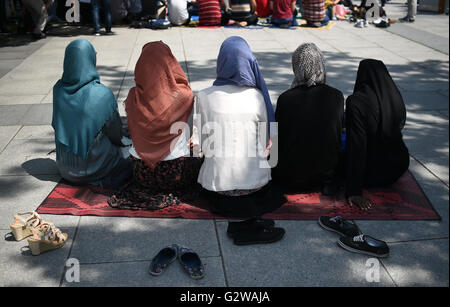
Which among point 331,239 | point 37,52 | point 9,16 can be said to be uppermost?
point 9,16

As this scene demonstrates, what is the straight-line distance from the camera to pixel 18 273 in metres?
3.25

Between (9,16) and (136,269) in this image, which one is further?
(9,16)

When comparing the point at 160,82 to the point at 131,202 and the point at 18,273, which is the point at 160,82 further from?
the point at 18,273

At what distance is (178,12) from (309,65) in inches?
345

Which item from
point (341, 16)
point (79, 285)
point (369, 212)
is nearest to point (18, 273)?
point (79, 285)

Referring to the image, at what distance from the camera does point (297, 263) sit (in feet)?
11.1

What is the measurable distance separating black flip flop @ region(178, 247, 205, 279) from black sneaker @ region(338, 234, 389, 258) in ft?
3.73

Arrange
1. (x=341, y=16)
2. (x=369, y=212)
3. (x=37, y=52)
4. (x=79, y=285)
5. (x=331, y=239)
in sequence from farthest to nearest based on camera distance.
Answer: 1. (x=341, y=16)
2. (x=37, y=52)
3. (x=369, y=212)
4. (x=331, y=239)
5. (x=79, y=285)

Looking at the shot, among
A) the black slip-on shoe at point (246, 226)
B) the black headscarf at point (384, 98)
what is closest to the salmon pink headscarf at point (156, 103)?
the black slip-on shoe at point (246, 226)

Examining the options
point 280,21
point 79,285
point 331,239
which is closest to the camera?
point 79,285

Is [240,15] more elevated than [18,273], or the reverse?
[240,15]

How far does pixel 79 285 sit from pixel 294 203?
2.00 meters

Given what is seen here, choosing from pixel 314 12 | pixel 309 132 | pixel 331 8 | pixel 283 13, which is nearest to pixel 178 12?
pixel 283 13

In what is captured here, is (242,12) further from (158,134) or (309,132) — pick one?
(158,134)
